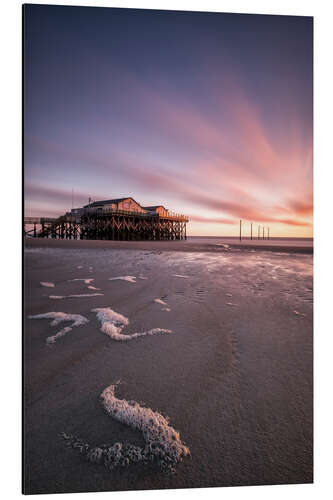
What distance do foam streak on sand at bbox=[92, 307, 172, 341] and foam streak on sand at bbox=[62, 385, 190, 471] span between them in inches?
21.6

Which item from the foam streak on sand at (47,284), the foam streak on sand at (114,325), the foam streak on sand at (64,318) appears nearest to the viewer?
the foam streak on sand at (114,325)

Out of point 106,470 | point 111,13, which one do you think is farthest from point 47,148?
point 106,470

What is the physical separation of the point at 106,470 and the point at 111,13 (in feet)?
9.84

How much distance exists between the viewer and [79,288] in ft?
8.94

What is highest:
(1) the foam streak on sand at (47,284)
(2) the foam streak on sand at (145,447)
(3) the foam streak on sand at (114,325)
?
(1) the foam streak on sand at (47,284)

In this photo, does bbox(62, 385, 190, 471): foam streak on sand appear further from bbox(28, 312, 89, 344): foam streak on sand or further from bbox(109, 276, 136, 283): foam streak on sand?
bbox(109, 276, 136, 283): foam streak on sand

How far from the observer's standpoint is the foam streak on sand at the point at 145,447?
914 mm

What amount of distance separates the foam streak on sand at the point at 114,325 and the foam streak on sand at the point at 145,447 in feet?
1.80

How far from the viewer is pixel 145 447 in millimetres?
934

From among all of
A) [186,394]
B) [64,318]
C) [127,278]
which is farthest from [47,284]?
[186,394]

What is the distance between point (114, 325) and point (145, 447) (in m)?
0.90

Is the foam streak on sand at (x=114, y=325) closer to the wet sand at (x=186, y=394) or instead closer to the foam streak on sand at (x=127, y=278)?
the wet sand at (x=186, y=394)
